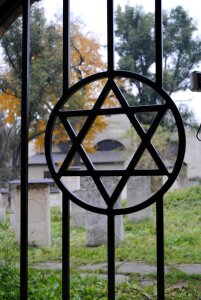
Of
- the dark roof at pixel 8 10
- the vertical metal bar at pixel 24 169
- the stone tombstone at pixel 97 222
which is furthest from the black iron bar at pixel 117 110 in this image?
the stone tombstone at pixel 97 222

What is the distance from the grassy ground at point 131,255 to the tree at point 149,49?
1.21m

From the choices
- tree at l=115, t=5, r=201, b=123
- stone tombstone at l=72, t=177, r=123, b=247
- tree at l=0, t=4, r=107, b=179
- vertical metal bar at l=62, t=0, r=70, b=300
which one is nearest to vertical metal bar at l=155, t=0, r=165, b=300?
vertical metal bar at l=62, t=0, r=70, b=300

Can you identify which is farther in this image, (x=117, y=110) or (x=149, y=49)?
(x=149, y=49)

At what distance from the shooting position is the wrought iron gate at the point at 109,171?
2.75ft

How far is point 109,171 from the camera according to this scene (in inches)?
34.9

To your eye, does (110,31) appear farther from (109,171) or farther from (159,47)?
(109,171)

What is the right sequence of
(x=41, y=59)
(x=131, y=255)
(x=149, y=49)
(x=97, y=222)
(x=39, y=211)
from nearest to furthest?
(x=131, y=255)
(x=97, y=222)
(x=39, y=211)
(x=149, y=49)
(x=41, y=59)

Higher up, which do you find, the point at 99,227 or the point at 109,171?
the point at 109,171

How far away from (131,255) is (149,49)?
261cm

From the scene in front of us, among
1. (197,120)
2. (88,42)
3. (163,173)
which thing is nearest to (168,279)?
(163,173)

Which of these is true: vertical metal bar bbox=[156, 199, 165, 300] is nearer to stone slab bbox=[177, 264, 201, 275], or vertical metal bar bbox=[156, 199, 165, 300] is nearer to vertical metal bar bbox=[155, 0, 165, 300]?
vertical metal bar bbox=[155, 0, 165, 300]

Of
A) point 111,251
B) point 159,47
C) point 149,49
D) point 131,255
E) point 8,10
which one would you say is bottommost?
point 131,255

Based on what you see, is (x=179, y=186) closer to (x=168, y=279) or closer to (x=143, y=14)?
(x=143, y=14)

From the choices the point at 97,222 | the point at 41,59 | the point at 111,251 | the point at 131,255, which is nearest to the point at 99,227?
the point at 97,222
